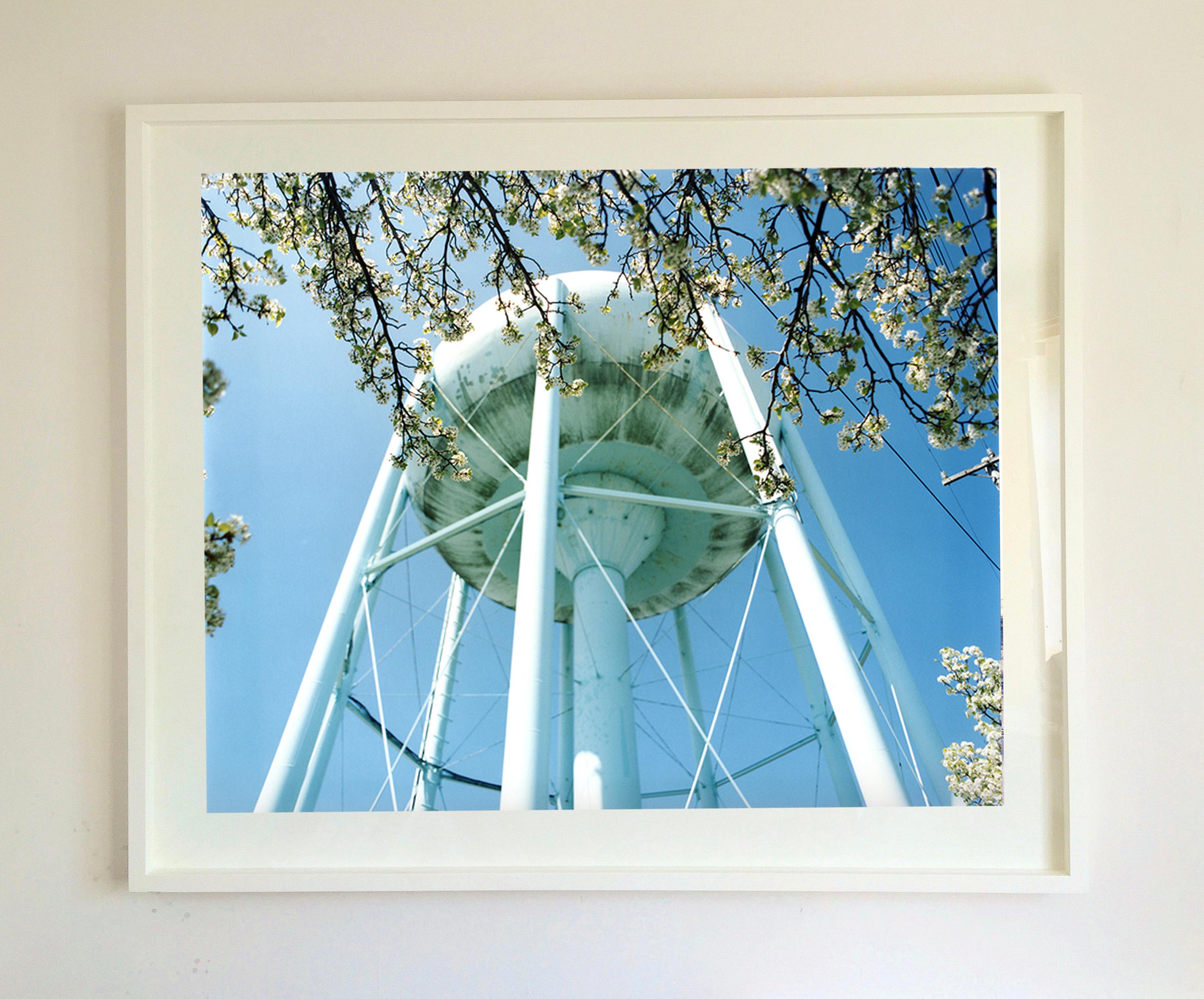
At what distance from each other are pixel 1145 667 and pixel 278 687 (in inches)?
54.6

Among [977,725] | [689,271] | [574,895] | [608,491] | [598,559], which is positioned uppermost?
[689,271]

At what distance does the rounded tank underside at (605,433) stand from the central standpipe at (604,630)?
0.03m

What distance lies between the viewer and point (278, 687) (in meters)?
1.45

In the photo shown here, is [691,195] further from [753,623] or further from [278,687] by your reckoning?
[278,687]

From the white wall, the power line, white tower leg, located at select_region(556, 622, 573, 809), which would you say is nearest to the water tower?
white tower leg, located at select_region(556, 622, 573, 809)

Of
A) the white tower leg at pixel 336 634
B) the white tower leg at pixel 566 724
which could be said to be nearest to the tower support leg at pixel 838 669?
the white tower leg at pixel 566 724

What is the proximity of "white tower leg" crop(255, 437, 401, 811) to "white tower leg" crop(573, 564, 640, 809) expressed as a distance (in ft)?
1.08

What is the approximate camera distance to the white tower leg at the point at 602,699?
140cm

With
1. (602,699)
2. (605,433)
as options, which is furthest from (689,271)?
(602,699)

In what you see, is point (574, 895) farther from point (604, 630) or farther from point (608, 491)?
point (608, 491)

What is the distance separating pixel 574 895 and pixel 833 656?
564mm

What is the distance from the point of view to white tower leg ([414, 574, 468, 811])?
1415 millimetres

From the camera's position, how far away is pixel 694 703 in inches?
55.8

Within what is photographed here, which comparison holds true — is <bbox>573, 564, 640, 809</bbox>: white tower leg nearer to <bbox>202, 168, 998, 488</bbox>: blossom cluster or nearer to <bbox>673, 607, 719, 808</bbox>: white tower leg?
<bbox>673, 607, 719, 808</bbox>: white tower leg
